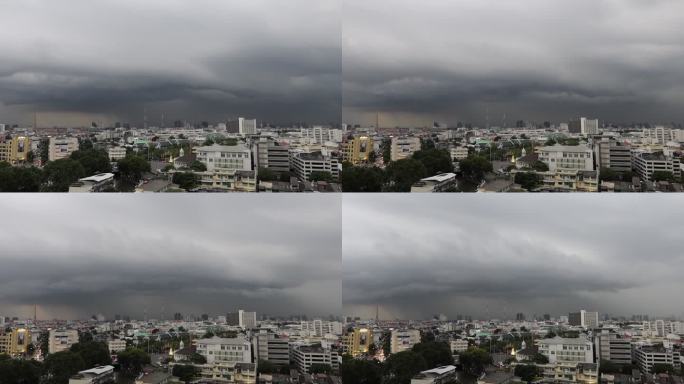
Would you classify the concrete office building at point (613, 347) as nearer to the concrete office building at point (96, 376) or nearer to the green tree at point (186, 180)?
the green tree at point (186, 180)

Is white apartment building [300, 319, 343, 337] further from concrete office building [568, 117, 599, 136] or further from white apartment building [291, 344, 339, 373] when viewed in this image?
concrete office building [568, 117, 599, 136]

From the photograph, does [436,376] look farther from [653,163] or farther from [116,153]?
[116,153]

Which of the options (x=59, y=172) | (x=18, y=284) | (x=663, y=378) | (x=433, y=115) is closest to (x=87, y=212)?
(x=59, y=172)

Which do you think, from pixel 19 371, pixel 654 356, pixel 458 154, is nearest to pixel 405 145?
pixel 458 154

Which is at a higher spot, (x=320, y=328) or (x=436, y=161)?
(x=436, y=161)

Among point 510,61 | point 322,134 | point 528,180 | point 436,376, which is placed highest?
point 510,61

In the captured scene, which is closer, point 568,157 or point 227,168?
point 568,157
